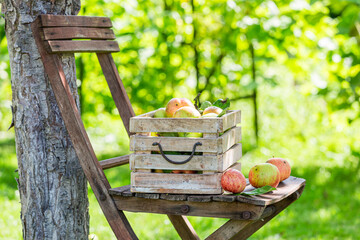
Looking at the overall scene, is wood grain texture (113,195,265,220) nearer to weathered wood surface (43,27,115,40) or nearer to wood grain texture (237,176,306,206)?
wood grain texture (237,176,306,206)

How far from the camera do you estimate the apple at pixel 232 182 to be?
197cm

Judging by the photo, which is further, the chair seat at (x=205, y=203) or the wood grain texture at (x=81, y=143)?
the wood grain texture at (x=81, y=143)

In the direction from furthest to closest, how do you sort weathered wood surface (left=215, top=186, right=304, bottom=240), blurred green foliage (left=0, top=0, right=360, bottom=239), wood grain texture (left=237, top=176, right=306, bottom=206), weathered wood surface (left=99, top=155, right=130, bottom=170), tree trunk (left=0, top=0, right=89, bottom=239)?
blurred green foliage (left=0, top=0, right=360, bottom=239) → weathered wood surface (left=99, top=155, right=130, bottom=170) → tree trunk (left=0, top=0, right=89, bottom=239) → weathered wood surface (left=215, top=186, right=304, bottom=240) → wood grain texture (left=237, top=176, right=306, bottom=206)

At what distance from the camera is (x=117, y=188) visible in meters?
2.20

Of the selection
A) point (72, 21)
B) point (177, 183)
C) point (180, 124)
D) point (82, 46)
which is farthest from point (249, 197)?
point (72, 21)

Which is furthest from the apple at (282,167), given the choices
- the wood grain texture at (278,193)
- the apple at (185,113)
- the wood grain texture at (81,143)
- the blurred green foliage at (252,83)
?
the blurred green foliage at (252,83)

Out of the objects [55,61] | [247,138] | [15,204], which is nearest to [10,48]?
[55,61]

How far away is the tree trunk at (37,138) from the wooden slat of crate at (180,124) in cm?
59

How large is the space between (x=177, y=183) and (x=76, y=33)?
92 centimetres

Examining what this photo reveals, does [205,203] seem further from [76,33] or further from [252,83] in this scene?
[252,83]

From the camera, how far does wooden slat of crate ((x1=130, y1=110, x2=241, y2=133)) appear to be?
1.98 meters

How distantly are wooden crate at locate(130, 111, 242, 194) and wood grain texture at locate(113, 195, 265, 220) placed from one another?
0.21 feet

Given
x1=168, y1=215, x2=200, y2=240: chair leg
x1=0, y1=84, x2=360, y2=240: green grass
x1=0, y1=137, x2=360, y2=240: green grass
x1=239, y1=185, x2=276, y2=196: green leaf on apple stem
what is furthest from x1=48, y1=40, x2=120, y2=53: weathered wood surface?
x1=0, y1=84, x2=360, y2=240: green grass

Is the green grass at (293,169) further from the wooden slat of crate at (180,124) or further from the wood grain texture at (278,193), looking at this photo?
the wooden slat of crate at (180,124)
